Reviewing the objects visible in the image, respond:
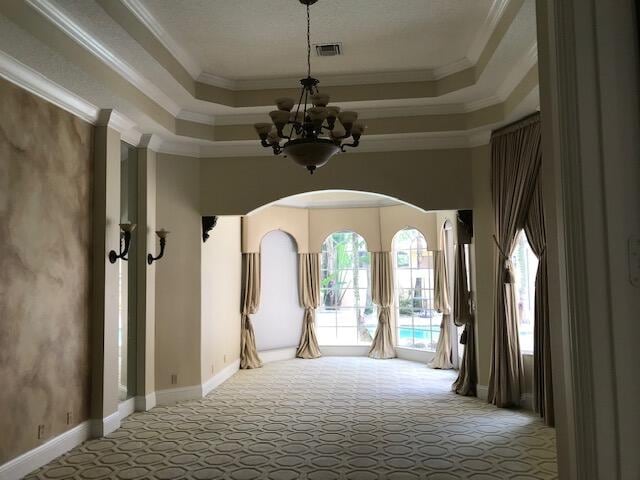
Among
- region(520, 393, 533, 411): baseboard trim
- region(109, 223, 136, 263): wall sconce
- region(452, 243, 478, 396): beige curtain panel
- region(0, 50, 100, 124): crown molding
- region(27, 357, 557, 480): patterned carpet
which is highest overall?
region(0, 50, 100, 124): crown molding

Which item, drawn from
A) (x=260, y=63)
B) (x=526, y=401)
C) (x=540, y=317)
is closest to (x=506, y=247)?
(x=540, y=317)

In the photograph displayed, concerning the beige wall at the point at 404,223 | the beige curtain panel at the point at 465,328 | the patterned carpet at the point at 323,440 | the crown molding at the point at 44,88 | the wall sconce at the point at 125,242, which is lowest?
the patterned carpet at the point at 323,440

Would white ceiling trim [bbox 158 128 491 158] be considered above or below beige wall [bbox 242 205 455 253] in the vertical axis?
above

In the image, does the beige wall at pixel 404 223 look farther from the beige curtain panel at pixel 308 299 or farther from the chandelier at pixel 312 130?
the chandelier at pixel 312 130

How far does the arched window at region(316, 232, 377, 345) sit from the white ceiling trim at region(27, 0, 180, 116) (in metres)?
4.86

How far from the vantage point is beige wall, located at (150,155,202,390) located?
5.94m

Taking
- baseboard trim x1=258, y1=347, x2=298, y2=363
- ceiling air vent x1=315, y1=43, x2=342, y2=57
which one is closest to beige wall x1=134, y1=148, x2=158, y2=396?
ceiling air vent x1=315, y1=43, x2=342, y2=57

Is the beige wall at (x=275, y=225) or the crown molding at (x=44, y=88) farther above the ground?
the crown molding at (x=44, y=88)

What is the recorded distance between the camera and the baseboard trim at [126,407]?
17.3 feet

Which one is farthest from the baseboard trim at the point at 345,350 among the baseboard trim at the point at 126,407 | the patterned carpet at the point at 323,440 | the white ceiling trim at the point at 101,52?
the white ceiling trim at the point at 101,52

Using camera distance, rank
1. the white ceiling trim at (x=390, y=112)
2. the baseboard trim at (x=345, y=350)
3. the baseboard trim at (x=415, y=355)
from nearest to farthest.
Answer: the white ceiling trim at (x=390, y=112) < the baseboard trim at (x=415, y=355) < the baseboard trim at (x=345, y=350)

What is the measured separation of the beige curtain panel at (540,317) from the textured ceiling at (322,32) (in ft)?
5.86

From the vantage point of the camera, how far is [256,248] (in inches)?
340

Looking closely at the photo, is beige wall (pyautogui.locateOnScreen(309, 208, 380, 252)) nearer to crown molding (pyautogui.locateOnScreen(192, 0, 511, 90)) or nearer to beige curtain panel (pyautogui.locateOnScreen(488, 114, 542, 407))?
beige curtain panel (pyautogui.locateOnScreen(488, 114, 542, 407))
